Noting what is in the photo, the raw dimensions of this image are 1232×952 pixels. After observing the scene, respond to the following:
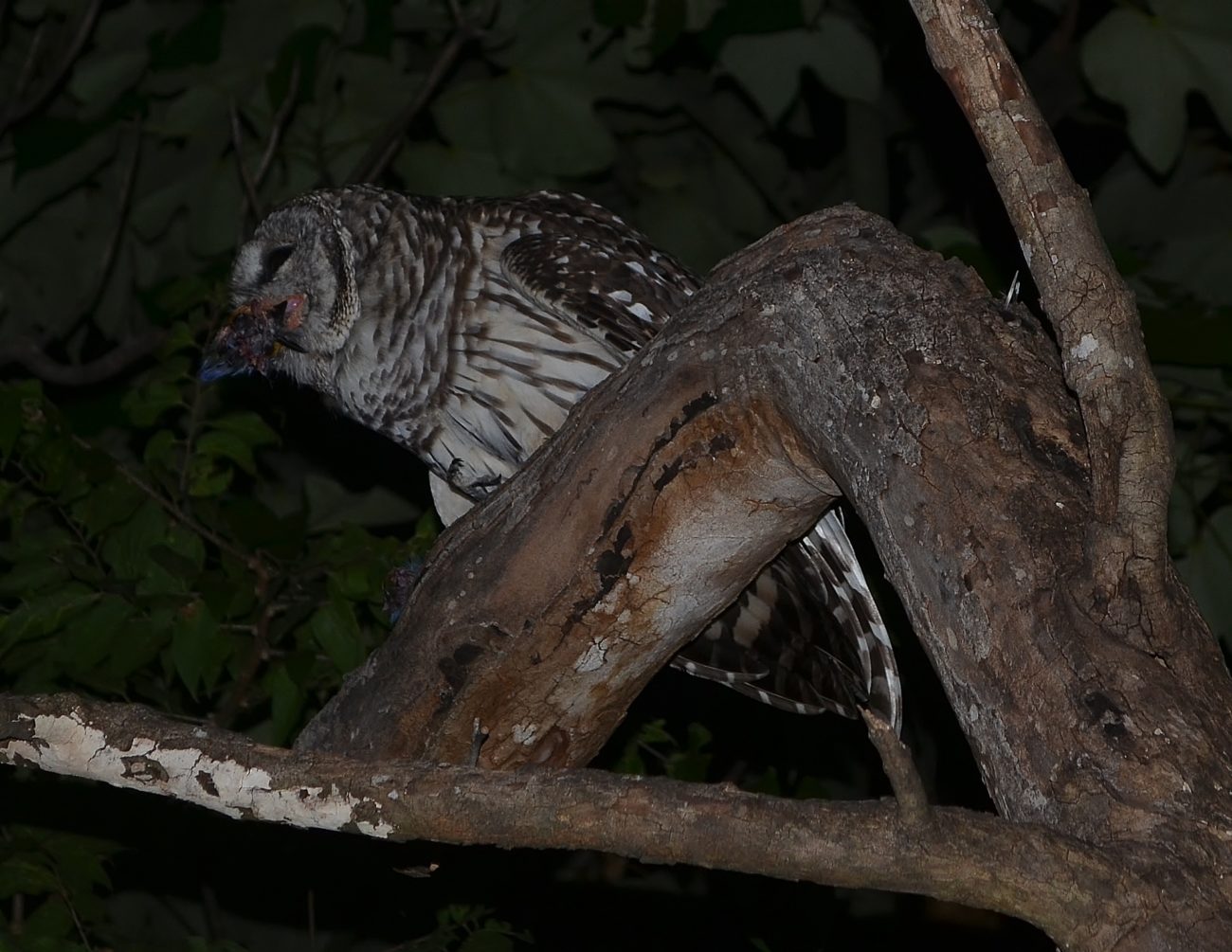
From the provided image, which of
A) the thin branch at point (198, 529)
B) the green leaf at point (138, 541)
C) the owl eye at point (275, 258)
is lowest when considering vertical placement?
the green leaf at point (138, 541)

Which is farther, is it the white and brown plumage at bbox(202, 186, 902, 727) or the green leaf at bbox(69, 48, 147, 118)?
the green leaf at bbox(69, 48, 147, 118)

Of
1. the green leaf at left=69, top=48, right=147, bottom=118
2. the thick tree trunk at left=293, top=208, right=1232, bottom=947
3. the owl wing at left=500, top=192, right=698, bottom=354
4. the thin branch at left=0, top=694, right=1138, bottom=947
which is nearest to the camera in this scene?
the thin branch at left=0, top=694, right=1138, bottom=947

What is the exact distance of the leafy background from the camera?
3.32 metres

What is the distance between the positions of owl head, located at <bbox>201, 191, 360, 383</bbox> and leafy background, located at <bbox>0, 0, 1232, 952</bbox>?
0.14m

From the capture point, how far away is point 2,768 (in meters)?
3.54

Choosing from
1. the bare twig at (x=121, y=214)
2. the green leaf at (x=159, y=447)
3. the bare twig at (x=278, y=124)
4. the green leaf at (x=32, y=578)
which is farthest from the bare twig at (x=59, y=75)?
the green leaf at (x=32, y=578)

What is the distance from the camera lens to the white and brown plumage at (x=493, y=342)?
2.97m

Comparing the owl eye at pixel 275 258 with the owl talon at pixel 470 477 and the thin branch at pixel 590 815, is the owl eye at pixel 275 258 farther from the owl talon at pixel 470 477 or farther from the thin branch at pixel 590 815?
the thin branch at pixel 590 815

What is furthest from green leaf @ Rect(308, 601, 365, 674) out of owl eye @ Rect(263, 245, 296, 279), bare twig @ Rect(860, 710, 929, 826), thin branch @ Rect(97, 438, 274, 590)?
bare twig @ Rect(860, 710, 929, 826)

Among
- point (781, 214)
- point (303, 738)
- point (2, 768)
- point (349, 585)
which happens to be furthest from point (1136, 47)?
point (2, 768)

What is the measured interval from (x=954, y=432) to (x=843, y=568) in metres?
1.16

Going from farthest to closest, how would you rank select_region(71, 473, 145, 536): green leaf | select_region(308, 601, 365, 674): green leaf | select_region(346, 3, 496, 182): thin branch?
select_region(346, 3, 496, 182): thin branch, select_region(71, 473, 145, 536): green leaf, select_region(308, 601, 365, 674): green leaf

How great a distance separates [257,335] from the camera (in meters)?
3.38

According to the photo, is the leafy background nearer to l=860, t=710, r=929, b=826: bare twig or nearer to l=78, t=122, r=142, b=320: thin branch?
l=78, t=122, r=142, b=320: thin branch
